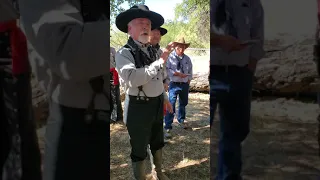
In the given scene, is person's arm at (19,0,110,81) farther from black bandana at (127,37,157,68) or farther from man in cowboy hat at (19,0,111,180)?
black bandana at (127,37,157,68)

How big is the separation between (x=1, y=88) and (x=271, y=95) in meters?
1.25

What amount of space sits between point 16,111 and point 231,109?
39.9 inches

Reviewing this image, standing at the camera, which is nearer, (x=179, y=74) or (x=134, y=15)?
(x=134, y=15)

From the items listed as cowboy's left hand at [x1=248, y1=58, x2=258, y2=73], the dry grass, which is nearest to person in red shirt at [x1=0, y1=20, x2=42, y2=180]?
cowboy's left hand at [x1=248, y1=58, x2=258, y2=73]

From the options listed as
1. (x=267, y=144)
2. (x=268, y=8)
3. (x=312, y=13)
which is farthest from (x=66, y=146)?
(x=312, y=13)

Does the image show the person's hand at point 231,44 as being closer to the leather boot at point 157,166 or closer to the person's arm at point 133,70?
the person's arm at point 133,70

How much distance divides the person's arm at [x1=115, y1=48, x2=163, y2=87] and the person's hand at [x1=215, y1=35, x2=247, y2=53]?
2.58ft

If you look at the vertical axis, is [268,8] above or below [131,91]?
above

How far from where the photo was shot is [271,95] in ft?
4.36

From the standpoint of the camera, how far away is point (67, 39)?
1.35m

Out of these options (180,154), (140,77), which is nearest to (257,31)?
(140,77)

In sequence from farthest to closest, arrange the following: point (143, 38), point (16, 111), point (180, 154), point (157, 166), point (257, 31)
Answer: point (180, 154) < point (157, 166) < point (143, 38) < point (16, 111) < point (257, 31)

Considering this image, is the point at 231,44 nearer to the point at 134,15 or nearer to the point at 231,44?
the point at 231,44

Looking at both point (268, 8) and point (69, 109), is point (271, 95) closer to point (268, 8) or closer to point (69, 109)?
point (268, 8)
